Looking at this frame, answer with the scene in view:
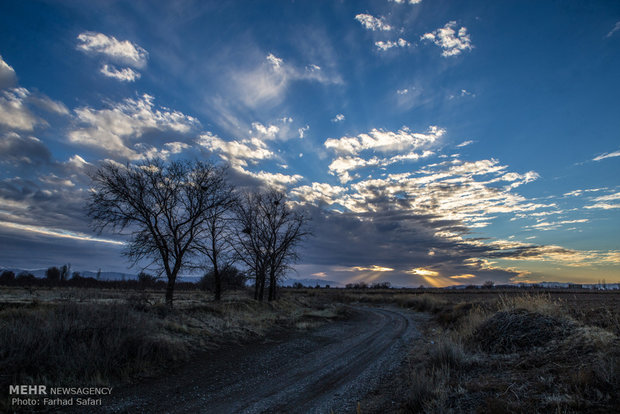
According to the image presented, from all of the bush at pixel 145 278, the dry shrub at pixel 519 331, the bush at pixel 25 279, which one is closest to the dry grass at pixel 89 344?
the bush at pixel 145 278

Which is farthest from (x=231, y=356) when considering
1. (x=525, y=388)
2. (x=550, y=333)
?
(x=550, y=333)

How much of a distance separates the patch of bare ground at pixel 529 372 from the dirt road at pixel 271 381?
1826 mm

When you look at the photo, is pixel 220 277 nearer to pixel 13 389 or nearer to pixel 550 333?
pixel 13 389

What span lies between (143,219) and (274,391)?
14.4m

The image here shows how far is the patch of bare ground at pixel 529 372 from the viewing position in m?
4.44

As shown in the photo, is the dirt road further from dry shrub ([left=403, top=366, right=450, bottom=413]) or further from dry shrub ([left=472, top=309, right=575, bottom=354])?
dry shrub ([left=472, top=309, right=575, bottom=354])

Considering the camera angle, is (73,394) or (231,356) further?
(231,356)

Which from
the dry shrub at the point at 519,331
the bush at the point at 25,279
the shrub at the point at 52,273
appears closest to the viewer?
the dry shrub at the point at 519,331

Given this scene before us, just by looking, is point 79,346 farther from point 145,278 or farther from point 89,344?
point 145,278

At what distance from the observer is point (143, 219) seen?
58.4ft

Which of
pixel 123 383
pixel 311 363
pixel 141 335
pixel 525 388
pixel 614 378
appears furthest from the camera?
pixel 311 363

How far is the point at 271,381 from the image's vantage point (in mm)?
8219

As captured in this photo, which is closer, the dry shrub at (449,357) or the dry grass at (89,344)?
the dry grass at (89,344)

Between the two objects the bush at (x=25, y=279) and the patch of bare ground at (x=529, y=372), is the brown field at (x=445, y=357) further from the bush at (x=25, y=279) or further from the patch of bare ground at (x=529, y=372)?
the bush at (x=25, y=279)
